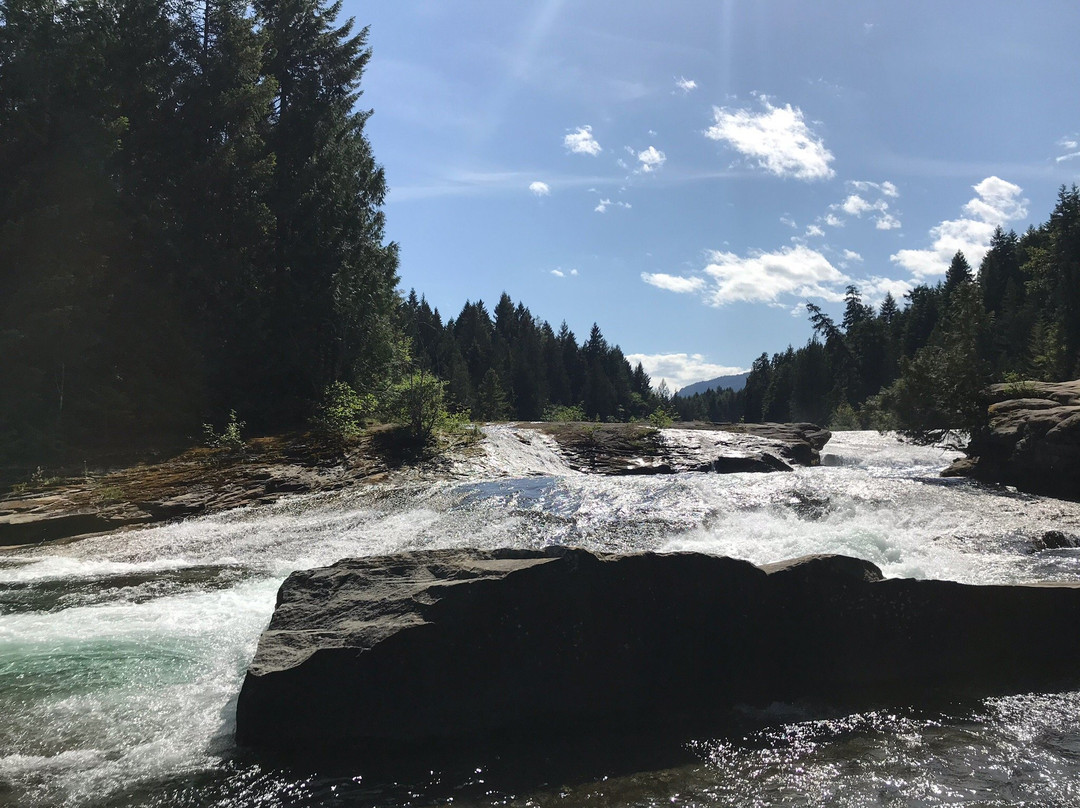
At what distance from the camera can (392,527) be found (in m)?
11.0

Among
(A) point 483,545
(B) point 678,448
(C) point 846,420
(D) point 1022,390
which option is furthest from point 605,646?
(C) point 846,420

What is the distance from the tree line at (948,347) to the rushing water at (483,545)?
4.22m

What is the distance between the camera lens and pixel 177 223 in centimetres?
1948

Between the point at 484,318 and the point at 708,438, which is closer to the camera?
the point at 708,438

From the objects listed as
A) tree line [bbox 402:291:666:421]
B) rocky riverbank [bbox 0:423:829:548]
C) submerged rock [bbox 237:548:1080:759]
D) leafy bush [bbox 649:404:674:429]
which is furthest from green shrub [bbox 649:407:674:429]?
tree line [bbox 402:291:666:421]

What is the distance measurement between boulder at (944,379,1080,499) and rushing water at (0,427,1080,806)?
104cm

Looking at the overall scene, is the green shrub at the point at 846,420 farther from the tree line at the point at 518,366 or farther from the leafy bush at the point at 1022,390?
the leafy bush at the point at 1022,390

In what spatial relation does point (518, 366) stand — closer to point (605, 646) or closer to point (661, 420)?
point (661, 420)

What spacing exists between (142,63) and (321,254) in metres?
7.58

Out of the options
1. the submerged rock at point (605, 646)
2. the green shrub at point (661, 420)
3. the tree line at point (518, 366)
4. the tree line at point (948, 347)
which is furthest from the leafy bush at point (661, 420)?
the tree line at point (518, 366)

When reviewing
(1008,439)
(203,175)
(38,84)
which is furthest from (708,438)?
(38,84)

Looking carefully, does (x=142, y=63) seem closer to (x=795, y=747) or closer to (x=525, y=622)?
(x=525, y=622)

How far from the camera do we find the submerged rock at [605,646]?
4543 millimetres

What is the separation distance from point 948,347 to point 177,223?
26.8 m
